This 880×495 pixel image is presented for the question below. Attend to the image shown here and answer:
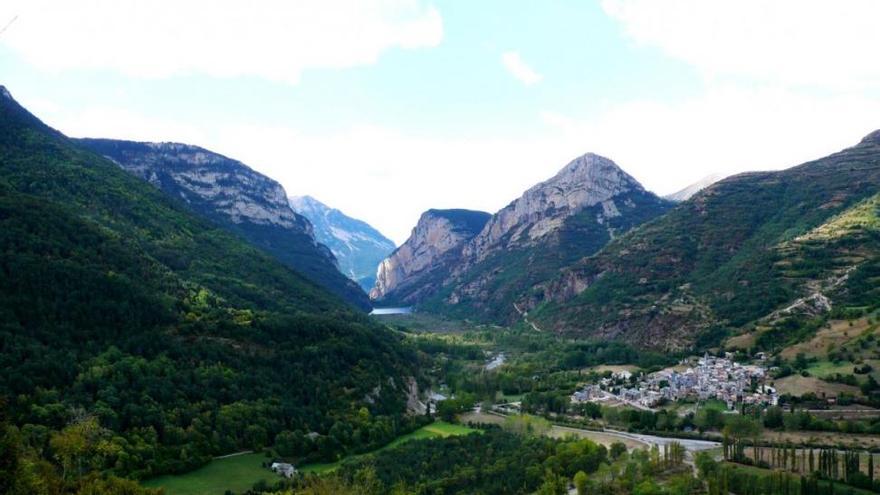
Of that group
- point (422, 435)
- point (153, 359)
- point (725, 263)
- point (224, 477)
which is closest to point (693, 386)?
point (422, 435)

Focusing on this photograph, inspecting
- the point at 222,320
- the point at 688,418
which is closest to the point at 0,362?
the point at 222,320

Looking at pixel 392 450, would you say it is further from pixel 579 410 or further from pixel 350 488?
pixel 579 410

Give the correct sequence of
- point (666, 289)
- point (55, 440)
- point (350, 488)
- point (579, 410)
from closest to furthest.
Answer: point (55, 440) → point (350, 488) → point (579, 410) → point (666, 289)

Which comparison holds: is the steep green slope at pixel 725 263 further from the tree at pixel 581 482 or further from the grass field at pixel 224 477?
the grass field at pixel 224 477

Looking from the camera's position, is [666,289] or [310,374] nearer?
[310,374]

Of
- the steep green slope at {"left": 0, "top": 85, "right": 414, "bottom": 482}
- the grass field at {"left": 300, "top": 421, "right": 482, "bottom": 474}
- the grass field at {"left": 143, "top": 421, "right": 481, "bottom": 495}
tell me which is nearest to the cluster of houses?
the grass field at {"left": 300, "top": 421, "right": 482, "bottom": 474}

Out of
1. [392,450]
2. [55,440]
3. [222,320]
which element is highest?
[222,320]

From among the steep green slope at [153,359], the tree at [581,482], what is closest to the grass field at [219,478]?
the steep green slope at [153,359]
